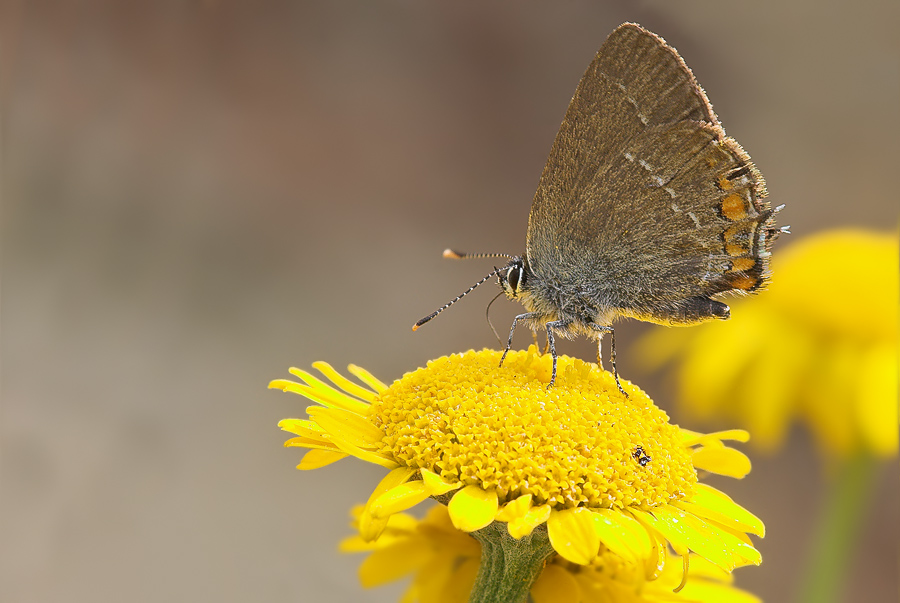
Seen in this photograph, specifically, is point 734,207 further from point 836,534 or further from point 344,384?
point 836,534

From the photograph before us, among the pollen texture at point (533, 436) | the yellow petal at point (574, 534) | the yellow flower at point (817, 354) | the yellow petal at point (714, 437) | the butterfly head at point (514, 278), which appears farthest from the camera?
the yellow flower at point (817, 354)

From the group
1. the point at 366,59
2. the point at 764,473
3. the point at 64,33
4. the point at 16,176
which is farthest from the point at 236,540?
the point at 764,473

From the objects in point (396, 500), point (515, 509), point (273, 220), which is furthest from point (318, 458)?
point (273, 220)

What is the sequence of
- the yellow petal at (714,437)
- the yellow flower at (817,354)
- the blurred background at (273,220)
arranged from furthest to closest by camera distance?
1. the blurred background at (273,220)
2. the yellow flower at (817,354)
3. the yellow petal at (714,437)

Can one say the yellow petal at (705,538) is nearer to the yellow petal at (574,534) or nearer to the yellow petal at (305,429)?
the yellow petal at (574,534)

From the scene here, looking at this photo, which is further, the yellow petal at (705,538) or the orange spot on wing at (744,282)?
the orange spot on wing at (744,282)

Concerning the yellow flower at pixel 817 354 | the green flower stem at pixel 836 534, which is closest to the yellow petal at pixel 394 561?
the green flower stem at pixel 836 534

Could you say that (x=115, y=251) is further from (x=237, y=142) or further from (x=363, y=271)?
(x=363, y=271)
